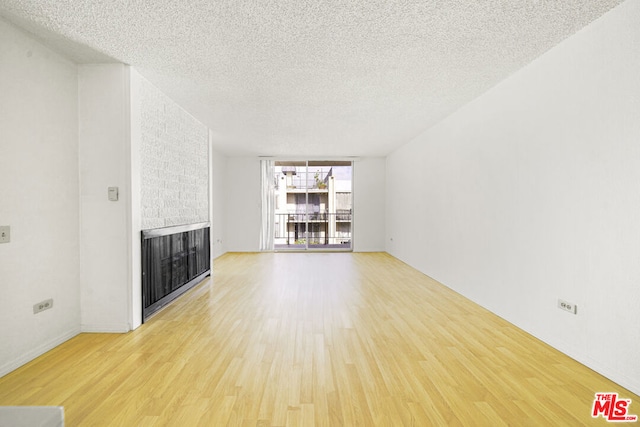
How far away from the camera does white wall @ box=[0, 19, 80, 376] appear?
218cm

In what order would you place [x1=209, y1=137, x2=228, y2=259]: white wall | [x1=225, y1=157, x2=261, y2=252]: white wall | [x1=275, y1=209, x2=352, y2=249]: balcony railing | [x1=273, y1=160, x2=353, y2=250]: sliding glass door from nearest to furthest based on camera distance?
[x1=209, y1=137, x2=228, y2=259]: white wall → [x1=225, y1=157, x2=261, y2=252]: white wall → [x1=273, y1=160, x2=353, y2=250]: sliding glass door → [x1=275, y1=209, x2=352, y2=249]: balcony railing

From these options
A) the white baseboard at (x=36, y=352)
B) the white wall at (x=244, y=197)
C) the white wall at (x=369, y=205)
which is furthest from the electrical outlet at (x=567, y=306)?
the white wall at (x=244, y=197)

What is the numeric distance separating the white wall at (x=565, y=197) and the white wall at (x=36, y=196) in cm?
397

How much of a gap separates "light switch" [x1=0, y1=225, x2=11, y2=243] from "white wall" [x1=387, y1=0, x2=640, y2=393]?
4.01 meters

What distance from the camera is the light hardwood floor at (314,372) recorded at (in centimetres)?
169

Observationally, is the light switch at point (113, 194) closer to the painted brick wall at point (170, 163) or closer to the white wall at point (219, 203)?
the painted brick wall at point (170, 163)

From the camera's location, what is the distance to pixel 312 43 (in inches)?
97.9

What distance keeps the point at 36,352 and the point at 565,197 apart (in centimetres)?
415

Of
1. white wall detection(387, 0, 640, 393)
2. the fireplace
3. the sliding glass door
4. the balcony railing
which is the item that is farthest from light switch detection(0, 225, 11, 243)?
the balcony railing

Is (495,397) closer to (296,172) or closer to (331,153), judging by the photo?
(331,153)

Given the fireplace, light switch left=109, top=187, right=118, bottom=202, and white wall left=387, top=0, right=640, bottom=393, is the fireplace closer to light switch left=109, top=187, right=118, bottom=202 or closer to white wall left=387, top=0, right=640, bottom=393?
light switch left=109, top=187, right=118, bottom=202

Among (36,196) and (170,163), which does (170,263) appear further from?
(36,196)

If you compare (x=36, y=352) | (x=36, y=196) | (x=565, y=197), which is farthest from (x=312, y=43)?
(x=36, y=352)

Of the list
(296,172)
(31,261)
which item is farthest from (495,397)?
(296,172)
